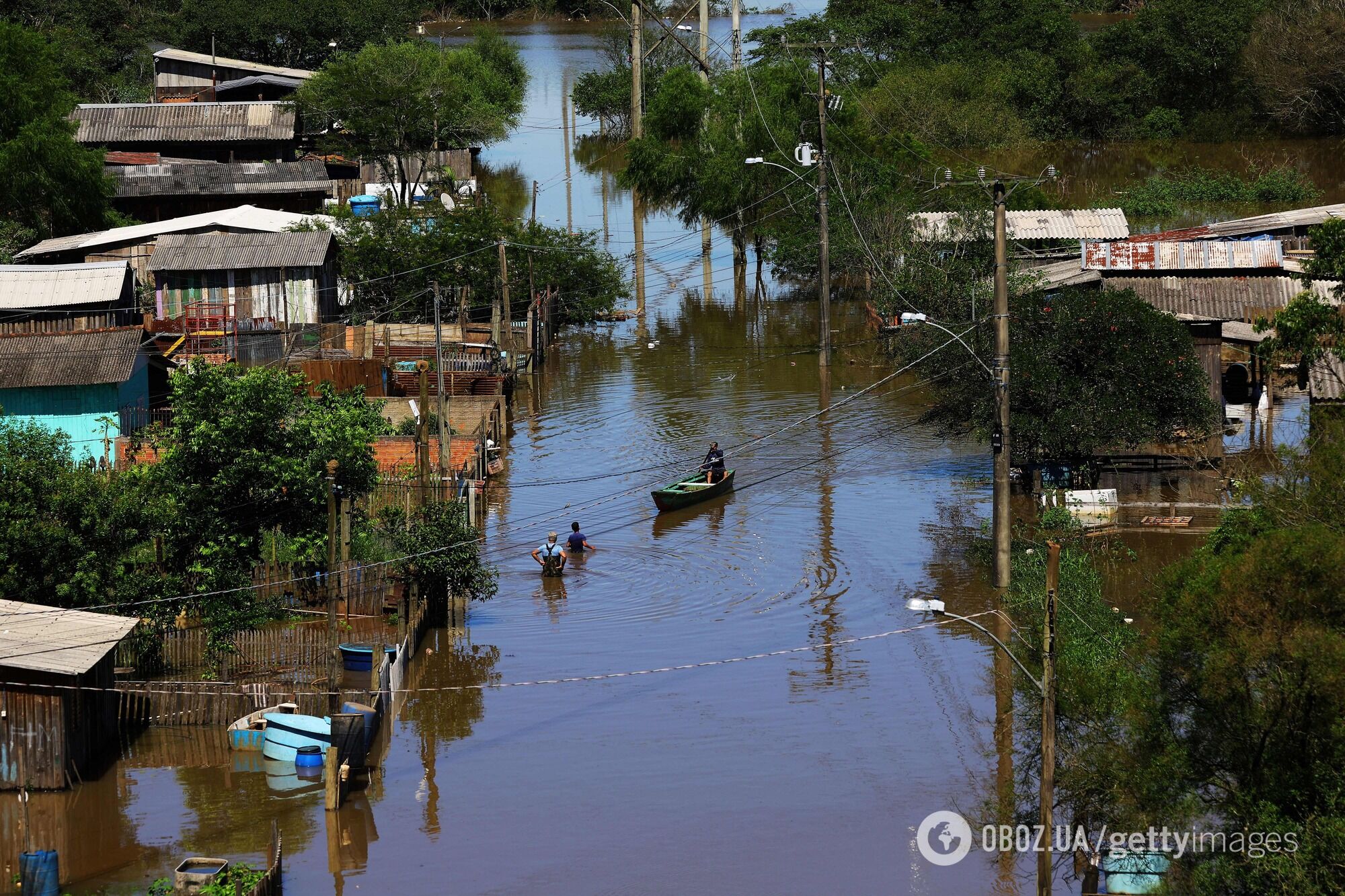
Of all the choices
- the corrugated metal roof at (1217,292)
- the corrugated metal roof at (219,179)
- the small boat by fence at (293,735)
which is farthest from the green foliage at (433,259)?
the small boat by fence at (293,735)

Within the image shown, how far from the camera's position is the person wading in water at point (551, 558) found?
97.3ft

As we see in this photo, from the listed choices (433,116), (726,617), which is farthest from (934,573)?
(433,116)

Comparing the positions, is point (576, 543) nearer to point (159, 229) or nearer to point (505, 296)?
point (505, 296)

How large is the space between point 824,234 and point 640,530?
12.9 m

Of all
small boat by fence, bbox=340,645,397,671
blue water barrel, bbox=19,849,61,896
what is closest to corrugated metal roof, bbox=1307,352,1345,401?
small boat by fence, bbox=340,645,397,671

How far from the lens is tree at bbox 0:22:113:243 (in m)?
47.8

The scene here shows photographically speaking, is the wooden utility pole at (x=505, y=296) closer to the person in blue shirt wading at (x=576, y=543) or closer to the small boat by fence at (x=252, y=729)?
the person in blue shirt wading at (x=576, y=543)

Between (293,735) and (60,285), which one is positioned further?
(60,285)

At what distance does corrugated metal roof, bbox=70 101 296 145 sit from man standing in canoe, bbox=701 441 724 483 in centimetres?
3317

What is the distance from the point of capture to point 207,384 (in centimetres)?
2466

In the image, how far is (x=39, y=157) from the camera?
4797cm

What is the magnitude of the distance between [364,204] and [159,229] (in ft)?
37.7

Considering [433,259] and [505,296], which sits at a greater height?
[433,259]

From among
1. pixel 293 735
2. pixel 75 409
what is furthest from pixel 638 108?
pixel 293 735
